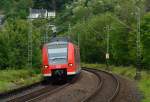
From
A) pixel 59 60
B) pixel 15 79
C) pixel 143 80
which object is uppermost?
pixel 59 60

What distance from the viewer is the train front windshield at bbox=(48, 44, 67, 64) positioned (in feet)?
113

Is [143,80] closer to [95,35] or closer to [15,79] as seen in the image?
[15,79]

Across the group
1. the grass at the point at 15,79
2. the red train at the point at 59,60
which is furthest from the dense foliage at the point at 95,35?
the red train at the point at 59,60

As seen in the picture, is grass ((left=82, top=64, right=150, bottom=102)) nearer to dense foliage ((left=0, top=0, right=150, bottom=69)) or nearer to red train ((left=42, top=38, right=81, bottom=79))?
dense foliage ((left=0, top=0, right=150, bottom=69))

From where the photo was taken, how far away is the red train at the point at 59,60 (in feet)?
113

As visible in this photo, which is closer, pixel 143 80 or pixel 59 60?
pixel 59 60

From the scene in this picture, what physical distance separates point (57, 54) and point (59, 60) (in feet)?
1.73

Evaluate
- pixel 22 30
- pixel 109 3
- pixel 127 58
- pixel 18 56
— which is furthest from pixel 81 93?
pixel 109 3

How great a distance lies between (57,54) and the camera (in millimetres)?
34719

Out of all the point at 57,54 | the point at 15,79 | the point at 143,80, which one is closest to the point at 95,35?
the point at 143,80

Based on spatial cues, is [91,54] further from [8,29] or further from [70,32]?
[8,29]

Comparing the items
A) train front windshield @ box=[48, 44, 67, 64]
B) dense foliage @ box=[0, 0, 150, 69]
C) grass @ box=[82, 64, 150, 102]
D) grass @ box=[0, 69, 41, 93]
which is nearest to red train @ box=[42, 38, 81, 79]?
train front windshield @ box=[48, 44, 67, 64]

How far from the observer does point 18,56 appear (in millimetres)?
49531

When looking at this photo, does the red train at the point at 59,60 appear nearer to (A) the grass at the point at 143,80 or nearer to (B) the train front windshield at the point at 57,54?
(B) the train front windshield at the point at 57,54
